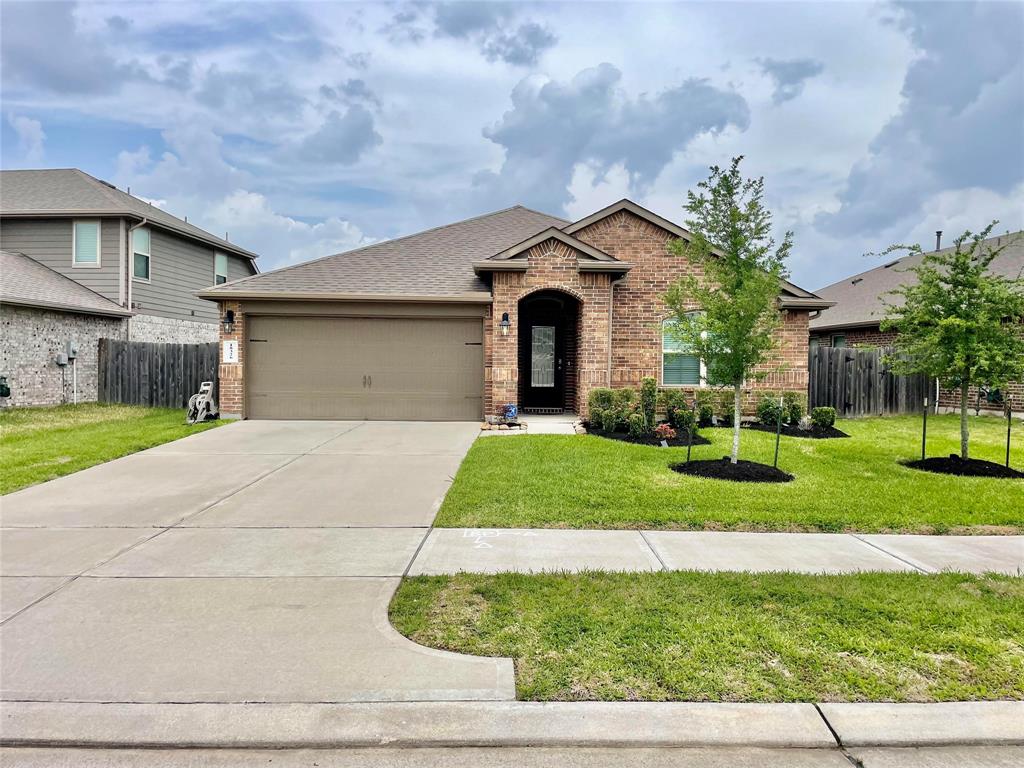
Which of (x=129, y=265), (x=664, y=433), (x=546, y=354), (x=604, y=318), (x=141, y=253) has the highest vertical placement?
(x=141, y=253)

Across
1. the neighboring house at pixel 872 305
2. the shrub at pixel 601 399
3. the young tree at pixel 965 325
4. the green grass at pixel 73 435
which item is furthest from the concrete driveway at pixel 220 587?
the neighboring house at pixel 872 305

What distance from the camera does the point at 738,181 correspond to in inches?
326

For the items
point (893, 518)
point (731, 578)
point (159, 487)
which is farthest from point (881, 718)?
point (159, 487)

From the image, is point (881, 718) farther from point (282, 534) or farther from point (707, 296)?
point (707, 296)

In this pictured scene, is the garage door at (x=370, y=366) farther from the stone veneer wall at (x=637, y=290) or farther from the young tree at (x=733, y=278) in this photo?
the young tree at (x=733, y=278)

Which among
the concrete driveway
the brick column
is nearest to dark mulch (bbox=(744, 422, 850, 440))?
the concrete driveway

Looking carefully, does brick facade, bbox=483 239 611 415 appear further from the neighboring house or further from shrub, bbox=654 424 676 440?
the neighboring house

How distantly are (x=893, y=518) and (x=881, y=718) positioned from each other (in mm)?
4125

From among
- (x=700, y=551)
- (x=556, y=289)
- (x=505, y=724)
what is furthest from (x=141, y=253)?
(x=505, y=724)

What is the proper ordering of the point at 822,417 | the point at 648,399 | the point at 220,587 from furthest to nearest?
1. the point at 822,417
2. the point at 648,399
3. the point at 220,587

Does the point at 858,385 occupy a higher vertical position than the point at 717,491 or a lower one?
A: higher

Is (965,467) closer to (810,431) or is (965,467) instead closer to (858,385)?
(810,431)

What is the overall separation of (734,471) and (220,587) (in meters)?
6.47

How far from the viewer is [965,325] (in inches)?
349
